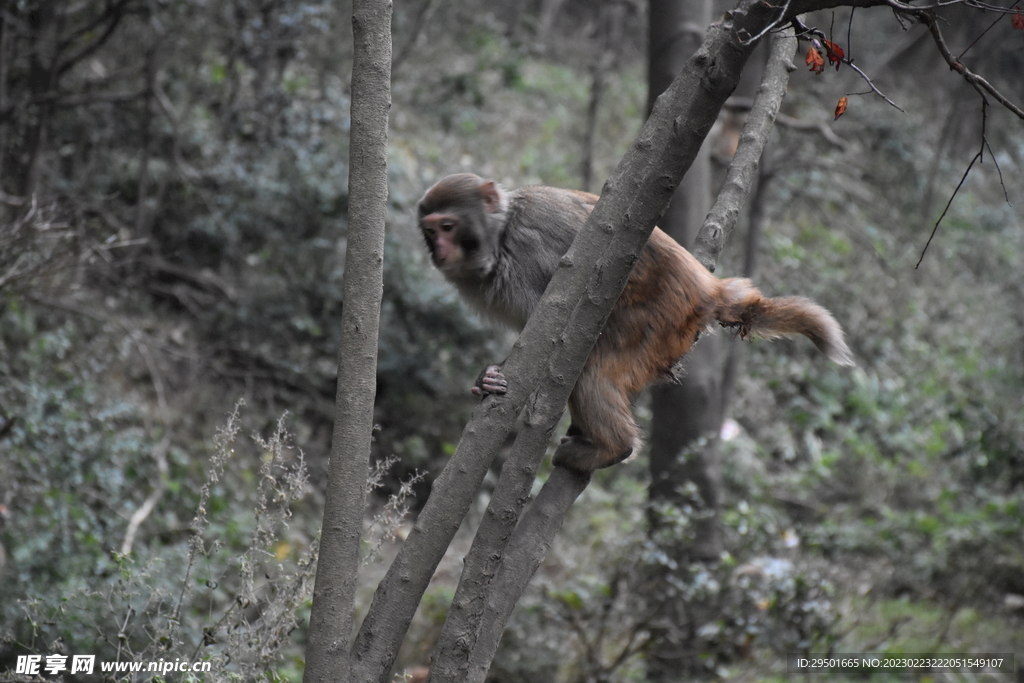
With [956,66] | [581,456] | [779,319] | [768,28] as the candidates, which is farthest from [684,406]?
[768,28]

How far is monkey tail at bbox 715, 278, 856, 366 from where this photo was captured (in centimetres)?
378

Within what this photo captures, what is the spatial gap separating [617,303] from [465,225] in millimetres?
890

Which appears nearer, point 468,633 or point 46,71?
point 468,633

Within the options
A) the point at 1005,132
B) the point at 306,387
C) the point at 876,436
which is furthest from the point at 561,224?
the point at 1005,132

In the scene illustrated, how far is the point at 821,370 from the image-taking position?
10.7 m

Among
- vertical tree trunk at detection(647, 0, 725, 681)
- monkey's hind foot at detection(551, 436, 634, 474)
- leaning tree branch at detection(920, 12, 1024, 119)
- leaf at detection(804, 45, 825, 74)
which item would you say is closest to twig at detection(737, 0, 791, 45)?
leaning tree branch at detection(920, 12, 1024, 119)

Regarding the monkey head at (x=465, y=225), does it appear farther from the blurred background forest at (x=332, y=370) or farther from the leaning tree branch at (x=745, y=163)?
the blurred background forest at (x=332, y=370)

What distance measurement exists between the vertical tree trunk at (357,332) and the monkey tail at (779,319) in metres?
2.00

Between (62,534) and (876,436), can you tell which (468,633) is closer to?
(62,534)

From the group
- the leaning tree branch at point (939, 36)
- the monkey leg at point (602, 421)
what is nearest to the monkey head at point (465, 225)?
the monkey leg at point (602, 421)

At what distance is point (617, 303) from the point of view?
3.58 metres

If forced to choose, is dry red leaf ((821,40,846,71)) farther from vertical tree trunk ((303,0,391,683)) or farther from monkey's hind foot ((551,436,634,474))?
monkey's hind foot ((551,436,634,474))

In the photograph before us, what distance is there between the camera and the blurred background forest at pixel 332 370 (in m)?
5.28

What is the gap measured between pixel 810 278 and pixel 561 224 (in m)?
8.52
